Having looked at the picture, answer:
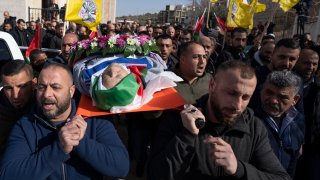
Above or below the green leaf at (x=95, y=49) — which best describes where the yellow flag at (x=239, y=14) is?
above

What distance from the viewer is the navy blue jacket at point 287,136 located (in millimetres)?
2709

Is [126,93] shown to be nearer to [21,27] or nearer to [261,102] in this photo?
[261,102]

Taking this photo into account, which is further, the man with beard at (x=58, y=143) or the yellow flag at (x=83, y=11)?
the yellow flag at (x=83, y=11)

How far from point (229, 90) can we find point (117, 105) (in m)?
1.06

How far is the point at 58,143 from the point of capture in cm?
215

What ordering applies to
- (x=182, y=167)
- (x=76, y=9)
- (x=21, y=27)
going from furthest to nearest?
(x=21, y=27), (x=76, y=9), (x=182, y=167)

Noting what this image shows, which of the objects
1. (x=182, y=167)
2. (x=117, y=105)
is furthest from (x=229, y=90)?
(x=117, y=105)

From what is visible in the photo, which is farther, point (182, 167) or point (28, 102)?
point (28, 102)

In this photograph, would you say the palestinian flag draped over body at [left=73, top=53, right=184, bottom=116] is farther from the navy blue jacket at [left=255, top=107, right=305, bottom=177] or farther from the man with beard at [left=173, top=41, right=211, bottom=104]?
the navy blue jacket at [left=255, top=107, right=305, bottom=177]

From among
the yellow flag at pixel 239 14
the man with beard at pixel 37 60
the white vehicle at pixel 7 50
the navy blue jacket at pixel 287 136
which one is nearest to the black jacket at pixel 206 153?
the navy blue jacket at pixel 287 136

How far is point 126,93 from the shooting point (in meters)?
2.76

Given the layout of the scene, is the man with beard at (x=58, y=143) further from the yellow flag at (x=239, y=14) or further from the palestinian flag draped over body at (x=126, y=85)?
the yellow flag at (x=239, y=14)

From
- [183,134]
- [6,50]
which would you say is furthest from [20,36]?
[183,134]

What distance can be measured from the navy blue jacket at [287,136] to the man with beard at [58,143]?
118 cm
